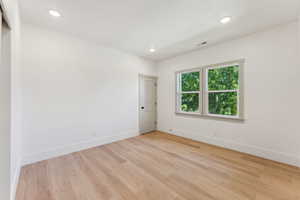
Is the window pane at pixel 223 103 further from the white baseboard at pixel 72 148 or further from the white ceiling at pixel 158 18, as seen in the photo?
the white baseboard at pixel 72 148

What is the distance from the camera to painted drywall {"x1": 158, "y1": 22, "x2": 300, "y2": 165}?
7.89 feet

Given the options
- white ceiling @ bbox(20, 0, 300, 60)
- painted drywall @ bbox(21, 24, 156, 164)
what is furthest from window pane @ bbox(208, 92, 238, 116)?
painted drywall @ bbox(21, 24, 156, 164)

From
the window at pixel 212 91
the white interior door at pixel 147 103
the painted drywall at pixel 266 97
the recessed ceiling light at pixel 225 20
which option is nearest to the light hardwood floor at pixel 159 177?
the painted drywall at pixel 266 97

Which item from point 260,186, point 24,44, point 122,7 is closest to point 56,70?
point 24,44

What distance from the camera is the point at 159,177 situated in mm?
2045

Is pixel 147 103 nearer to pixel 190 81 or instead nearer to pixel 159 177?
pixel 190 81

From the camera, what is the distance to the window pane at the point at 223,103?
319cm

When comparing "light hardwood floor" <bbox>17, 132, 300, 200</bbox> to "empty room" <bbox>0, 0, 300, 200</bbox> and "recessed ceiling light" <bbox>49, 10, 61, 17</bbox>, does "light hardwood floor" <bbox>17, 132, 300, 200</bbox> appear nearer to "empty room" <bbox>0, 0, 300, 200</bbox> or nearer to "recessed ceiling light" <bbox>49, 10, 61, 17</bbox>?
"empty room" <bbox>0, 0, 300, 200</bbox>

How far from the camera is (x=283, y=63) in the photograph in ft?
8.18

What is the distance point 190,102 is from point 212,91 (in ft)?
2.50

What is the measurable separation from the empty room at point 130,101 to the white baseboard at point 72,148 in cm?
2

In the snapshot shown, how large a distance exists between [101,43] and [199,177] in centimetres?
369

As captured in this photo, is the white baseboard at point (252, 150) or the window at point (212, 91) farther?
the window at point (212, 91)

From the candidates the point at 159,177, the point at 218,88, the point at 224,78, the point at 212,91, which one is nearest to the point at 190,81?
the point at 212,91
